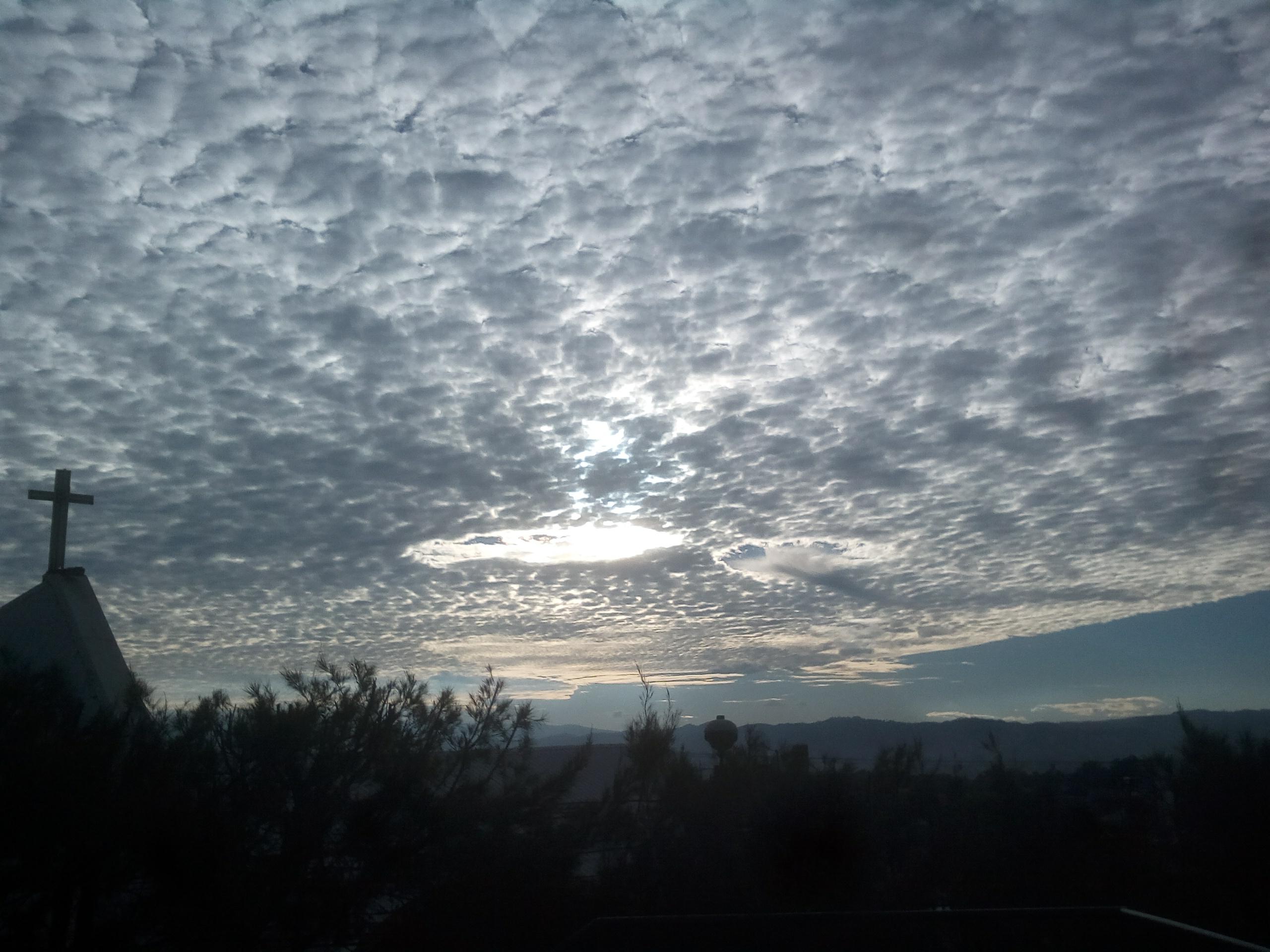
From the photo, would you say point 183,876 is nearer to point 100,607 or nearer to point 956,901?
point 100,607

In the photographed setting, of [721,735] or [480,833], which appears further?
[721,735]

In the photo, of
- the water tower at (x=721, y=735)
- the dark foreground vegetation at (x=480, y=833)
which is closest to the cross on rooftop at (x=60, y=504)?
the dark foreground vegetation at (x=480, y=833)

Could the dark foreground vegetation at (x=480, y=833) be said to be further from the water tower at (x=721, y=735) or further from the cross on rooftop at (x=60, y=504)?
the cross on rooftop at (x=60, y=504)

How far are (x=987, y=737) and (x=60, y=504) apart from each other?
16.4 metres

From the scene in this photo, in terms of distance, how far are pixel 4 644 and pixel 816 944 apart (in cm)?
1138

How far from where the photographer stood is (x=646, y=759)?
12.9 m

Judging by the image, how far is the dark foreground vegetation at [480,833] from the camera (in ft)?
28.5

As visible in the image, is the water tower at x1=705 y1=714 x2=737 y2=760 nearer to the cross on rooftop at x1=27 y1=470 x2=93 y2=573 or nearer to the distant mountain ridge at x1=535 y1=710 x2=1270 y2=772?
the distant mountain ridge at x1=535 y1=710 x2=1270 y2=772

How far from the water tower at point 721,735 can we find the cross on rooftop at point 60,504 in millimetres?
10297

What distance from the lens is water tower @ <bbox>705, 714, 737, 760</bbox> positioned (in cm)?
1520

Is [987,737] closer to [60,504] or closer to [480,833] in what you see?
[480,833]

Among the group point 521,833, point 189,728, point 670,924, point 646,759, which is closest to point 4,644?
point 189,728

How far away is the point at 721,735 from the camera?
50.0ft

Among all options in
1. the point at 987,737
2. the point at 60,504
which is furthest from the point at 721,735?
the point at 60,504
